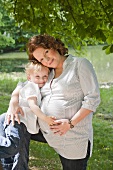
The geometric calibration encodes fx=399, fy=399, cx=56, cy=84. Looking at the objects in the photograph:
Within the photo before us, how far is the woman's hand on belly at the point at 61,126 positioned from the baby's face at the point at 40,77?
0.32 metres

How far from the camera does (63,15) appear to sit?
15.6ft

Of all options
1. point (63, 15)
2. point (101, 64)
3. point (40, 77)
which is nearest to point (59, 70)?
point (40, 77)

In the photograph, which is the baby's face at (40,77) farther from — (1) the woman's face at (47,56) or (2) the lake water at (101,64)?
(2) the lake water at (101,64)

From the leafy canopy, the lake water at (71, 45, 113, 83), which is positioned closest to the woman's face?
the leafy canopy

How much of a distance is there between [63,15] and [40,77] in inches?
89.8

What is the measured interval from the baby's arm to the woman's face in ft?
0.79

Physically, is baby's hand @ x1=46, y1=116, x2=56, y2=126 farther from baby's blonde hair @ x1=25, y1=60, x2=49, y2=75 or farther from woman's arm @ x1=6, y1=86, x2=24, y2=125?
baby's blonde hair @ x1=25, y1=60, x2=49, y2=75

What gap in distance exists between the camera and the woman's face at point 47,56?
8.34 feet

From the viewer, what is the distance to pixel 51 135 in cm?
253

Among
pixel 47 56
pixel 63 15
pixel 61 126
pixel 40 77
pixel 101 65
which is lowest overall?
pixel 101 65

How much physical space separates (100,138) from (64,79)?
11.8 ft

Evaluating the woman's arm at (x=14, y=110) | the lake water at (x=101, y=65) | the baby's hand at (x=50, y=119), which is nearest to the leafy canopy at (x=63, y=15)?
the woman's arm at (x=14, y=110)

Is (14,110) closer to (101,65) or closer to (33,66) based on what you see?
(33,66)

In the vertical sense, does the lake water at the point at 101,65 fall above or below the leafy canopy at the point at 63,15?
below
